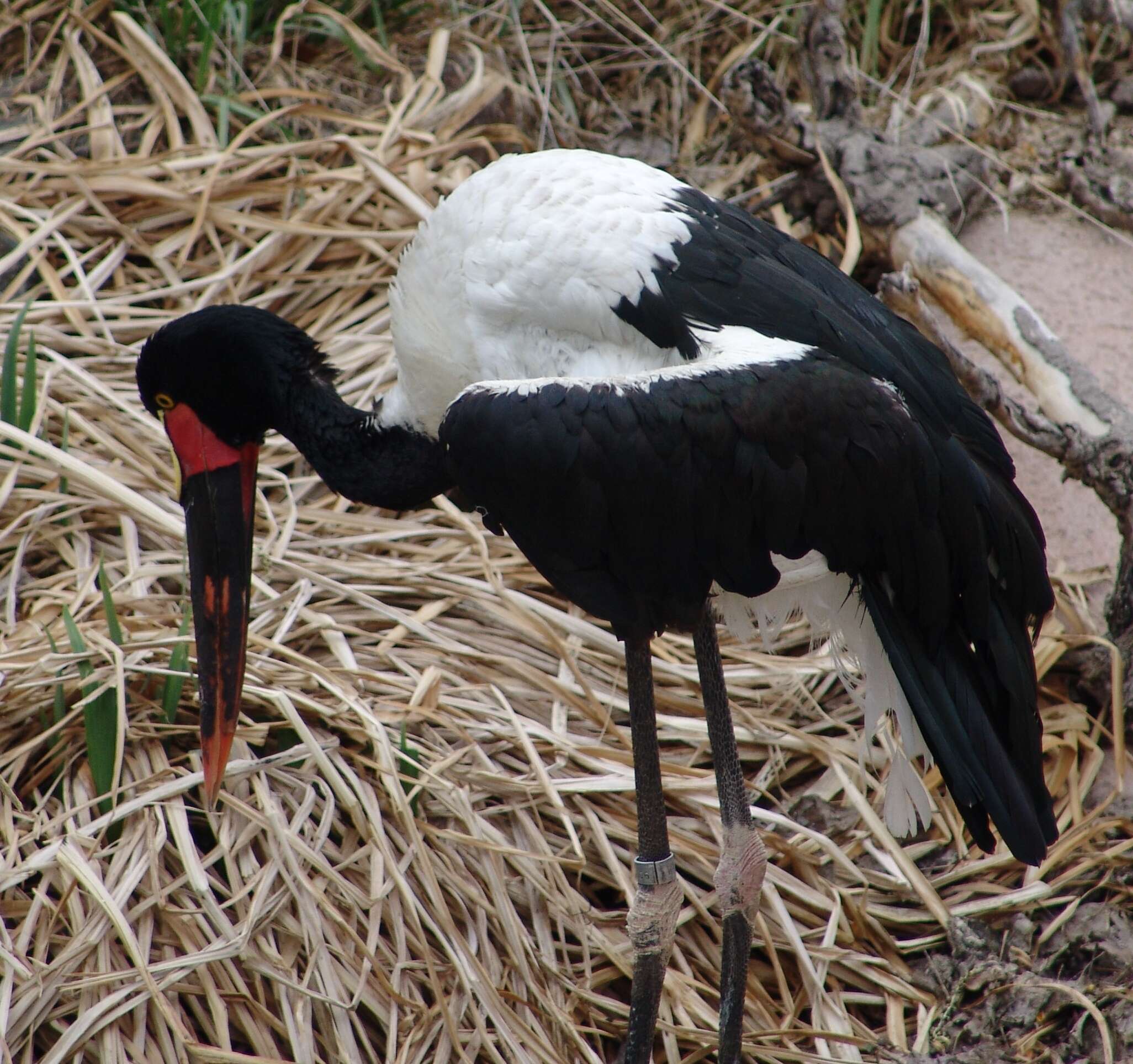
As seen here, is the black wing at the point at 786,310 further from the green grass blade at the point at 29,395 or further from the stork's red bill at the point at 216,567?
the green grass blade at the point at 29,395

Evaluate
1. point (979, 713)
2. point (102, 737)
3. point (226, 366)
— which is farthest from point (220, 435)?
point (979, 713)

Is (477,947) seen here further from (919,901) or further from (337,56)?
(337,56)

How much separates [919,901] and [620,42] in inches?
136

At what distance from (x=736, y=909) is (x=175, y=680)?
4.08 feet

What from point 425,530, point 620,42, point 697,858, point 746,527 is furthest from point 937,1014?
point 620,42

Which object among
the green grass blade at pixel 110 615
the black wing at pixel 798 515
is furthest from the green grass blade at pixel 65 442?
the black wing at pixel 798 515

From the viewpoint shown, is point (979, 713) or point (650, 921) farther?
point (650, 921)

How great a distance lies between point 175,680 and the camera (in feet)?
9.41

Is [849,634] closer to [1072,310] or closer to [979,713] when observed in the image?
[979,713]

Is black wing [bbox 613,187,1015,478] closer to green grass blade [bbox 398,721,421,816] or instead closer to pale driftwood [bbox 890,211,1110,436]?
pale driftwood [bbox 890,211,1110,436]

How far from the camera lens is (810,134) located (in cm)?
412

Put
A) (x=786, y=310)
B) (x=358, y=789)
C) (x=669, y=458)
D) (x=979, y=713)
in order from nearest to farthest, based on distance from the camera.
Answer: (x=669, y=458) → (x=786, y=310) → (x=979, y=713) → (x=358, y=789)

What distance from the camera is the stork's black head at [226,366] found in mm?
2617

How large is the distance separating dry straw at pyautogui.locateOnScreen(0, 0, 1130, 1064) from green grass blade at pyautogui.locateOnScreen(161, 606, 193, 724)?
4 centimetres
